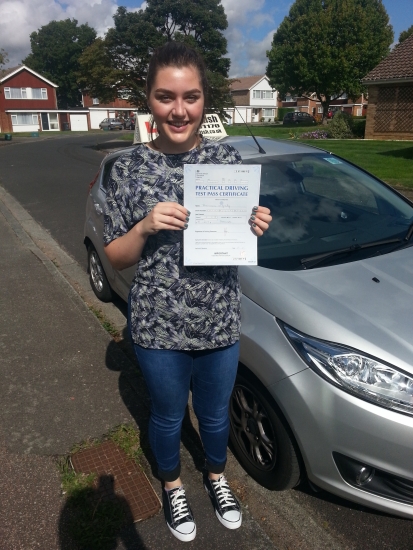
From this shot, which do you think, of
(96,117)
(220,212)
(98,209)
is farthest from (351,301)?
(96,117)

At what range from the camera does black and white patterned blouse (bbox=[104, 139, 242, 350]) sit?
5.80 feet

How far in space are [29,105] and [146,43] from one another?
40665 millimetres

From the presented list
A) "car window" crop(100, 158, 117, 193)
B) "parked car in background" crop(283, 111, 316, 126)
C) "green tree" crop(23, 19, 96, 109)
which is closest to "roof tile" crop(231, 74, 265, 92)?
"green tree" crop(23, 19, 96, 109)

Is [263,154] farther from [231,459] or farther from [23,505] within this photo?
[23,505]

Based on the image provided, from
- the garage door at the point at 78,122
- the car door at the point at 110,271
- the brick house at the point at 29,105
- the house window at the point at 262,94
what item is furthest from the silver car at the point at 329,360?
the house window at the point at 262,94

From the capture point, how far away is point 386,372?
6.42 ft

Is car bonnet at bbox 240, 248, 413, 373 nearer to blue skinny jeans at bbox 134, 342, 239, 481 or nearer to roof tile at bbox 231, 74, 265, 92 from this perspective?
blue skinny jeans at bbox 134, 342, 239, 481

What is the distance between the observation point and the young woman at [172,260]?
174cm

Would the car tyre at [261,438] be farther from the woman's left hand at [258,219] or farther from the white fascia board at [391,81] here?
the white fascia board at [391,81]

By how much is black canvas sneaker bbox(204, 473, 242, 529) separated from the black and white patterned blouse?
0.85 meters

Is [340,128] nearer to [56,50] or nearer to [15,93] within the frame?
[15,93]

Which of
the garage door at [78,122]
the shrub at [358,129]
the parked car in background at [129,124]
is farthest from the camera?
the garage door at [78,122]

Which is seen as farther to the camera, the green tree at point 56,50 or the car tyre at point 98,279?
the green tree at point 56,50

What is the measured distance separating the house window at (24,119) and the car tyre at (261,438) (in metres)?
63.5
